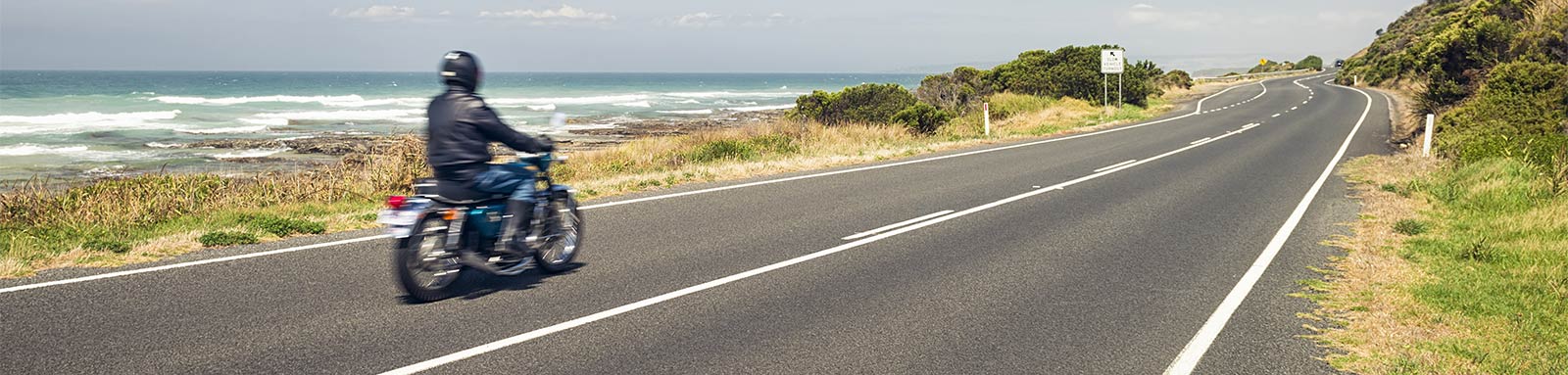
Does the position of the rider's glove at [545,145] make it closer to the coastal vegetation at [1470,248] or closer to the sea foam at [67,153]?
the coastal vegetation at [1470,248]

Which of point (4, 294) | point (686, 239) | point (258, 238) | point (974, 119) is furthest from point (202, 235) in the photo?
point (974, 119)

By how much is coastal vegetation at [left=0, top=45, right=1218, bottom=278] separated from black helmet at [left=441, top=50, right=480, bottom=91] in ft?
9.92

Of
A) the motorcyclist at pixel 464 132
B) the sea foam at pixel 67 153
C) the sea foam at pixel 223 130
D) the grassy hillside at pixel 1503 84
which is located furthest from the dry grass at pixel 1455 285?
the sea foam at pixel 223 130

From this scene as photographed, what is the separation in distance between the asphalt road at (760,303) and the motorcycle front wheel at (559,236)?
19 cm

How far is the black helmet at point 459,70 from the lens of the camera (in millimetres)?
6441

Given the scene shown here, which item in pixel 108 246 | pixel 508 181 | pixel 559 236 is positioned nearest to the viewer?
pixel 508 181

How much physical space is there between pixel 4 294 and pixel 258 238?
2240 mm

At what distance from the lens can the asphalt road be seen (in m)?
5.24

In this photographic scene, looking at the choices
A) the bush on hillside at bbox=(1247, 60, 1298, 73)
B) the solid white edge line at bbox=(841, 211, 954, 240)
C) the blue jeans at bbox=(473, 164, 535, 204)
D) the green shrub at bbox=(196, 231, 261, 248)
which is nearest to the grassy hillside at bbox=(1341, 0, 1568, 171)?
the solid white edge line at bbox=(841, 211, 954, 240)

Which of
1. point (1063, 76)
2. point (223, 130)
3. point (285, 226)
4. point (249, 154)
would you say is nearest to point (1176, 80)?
point (1063, 76)

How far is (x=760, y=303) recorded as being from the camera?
650 cm

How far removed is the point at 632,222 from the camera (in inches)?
389

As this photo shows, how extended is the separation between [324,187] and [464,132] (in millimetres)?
7176

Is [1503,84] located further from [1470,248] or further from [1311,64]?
[1311,64]
